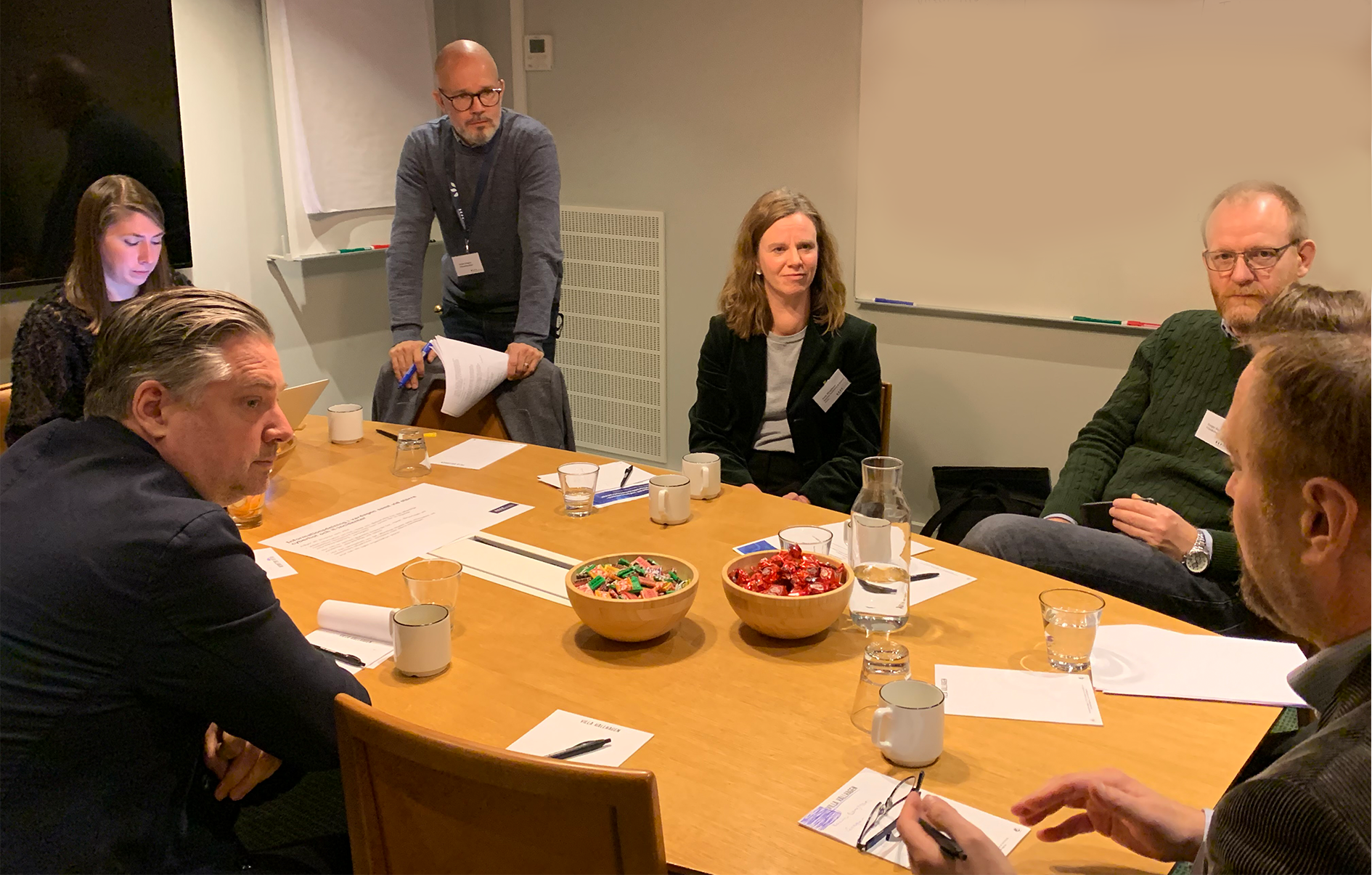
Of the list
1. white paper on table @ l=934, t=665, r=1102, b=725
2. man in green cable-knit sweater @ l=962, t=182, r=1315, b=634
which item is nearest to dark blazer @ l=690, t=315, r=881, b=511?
man in green cable-knit sweater @ l=962, t=182, r=1315, b=634

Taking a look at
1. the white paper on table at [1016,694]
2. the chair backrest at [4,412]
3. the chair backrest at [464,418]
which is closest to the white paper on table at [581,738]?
the white paper on table at [1016,694]

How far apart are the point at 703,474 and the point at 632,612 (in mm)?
717

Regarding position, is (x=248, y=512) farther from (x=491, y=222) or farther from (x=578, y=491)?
(x=491, y=222)

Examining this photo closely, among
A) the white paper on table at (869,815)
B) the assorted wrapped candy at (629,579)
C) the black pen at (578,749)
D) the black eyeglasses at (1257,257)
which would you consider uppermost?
the black eyeglasses at (1257,257)

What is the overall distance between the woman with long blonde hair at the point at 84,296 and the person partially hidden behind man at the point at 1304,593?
2.72 metres

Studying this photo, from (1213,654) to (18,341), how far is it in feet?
10.3

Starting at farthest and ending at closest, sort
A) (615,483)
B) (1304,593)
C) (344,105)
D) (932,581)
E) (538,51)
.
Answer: (538,51)
(344,105)
(615,483)
(932,581)
(1304,593)

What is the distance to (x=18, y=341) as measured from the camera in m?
3.05

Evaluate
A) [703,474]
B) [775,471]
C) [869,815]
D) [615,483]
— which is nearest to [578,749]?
[869,815]

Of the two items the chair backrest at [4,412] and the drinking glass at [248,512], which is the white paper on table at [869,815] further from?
the chair backrest at [4,412]

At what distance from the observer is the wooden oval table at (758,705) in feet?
3.97

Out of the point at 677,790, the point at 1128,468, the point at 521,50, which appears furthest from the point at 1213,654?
the point at 521,50

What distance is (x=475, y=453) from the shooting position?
265 centimetres

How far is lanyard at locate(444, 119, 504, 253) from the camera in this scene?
3.62 metres
